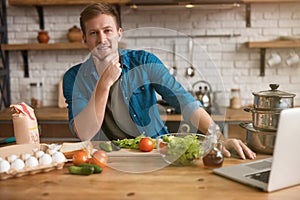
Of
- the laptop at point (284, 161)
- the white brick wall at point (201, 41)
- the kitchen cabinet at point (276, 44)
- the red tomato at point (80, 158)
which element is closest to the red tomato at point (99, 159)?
the red tomato at point (80, 158)

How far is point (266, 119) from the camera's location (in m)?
1.74

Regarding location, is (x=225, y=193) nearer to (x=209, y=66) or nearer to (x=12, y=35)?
(x=209, y=66)

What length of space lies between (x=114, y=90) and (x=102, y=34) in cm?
36

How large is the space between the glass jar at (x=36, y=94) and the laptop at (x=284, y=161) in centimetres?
283

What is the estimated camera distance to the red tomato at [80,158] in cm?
165

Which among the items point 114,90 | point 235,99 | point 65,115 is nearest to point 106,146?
point 114,90

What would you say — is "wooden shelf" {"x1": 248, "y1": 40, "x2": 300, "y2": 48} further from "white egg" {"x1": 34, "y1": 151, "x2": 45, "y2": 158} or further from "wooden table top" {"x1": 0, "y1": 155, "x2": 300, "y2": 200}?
"white egg" {"x1": 34, "y1": 151, "x2": 45, "y2": 158}

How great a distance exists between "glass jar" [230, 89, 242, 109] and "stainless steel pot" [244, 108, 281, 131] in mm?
1990

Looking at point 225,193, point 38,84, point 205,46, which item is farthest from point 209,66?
point 225,193

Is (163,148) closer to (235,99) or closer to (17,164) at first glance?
(17,164)

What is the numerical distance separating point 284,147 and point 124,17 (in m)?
2.82

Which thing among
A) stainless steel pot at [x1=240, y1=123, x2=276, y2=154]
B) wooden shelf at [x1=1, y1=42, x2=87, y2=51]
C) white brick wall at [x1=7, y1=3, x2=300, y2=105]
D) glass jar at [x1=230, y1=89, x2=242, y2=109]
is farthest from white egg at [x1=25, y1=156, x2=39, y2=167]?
glass jar at [x1=230, y1=89, x2=242, y2=109]

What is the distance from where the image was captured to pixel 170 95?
90.0 inches

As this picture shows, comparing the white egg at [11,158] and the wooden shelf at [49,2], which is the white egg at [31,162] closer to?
the white egg at [11,158]
